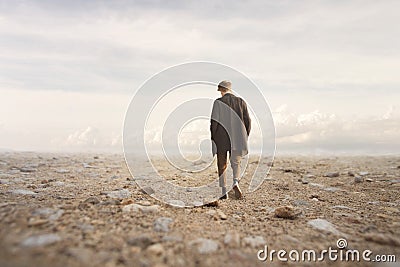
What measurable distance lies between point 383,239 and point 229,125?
3.71m

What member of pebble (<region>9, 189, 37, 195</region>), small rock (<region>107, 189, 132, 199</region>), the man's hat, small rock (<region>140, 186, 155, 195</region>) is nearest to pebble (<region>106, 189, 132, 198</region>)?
small rock (<region>107, 189, 132, 199</region>)

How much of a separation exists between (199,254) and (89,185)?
16.5 feet

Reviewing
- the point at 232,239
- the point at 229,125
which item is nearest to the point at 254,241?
the point at 232,239

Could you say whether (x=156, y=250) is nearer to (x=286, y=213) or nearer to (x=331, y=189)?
(x=286, y=213)

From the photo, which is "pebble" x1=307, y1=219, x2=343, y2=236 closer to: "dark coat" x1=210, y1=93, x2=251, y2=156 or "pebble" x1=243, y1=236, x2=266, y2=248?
"pebble" x1=243, y1=236, x2=266, y2=248

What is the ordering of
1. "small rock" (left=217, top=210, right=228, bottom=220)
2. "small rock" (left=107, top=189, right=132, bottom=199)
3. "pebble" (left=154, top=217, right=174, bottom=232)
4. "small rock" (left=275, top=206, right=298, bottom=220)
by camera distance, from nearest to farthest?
"pebble" (left=154, top=217, right=174, bottom=232) < "small rock" (left=217, top=210, right=228, bottom=220) < "small rock" (left=275, top=206, right=298, bottom=220) < "small rock" (left=107, top=189, right=132, bottom=199)

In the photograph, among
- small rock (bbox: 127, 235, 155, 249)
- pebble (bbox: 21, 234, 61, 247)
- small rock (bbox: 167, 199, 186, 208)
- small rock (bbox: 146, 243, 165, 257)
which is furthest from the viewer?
small rock (bbox: 167, 199, 186, 208)

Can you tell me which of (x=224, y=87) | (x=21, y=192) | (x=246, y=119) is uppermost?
(x=224, y=87)

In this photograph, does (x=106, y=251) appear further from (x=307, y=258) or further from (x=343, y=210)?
(x=343, y=210)

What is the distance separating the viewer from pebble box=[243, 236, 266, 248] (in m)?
2.93

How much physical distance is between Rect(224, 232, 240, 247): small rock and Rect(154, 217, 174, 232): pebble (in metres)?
0.70

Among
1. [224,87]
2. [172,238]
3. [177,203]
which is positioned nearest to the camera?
[172,238]

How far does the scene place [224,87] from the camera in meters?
6.30

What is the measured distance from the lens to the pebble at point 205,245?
2677mm
